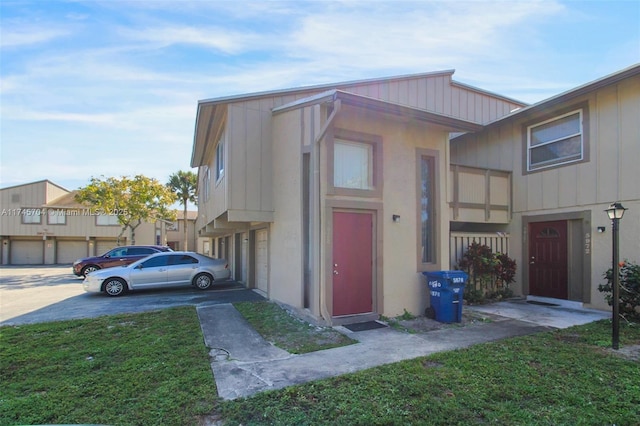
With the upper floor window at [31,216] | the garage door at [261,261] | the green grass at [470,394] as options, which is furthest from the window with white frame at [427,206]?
the upper floor window at [31,216]

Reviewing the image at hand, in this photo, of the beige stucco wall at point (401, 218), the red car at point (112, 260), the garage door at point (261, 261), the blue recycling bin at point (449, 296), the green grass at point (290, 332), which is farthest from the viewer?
the red car at point (112, 260)

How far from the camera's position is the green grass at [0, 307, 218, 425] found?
3.63m

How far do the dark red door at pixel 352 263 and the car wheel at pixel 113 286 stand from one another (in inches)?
320

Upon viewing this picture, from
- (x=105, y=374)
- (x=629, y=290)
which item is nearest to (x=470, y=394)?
(x=105, y=374)

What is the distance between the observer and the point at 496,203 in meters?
10.5

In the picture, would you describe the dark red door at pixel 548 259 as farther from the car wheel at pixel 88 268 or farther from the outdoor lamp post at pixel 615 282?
the car wheel at pixel 88 268

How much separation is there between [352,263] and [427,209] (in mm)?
2524

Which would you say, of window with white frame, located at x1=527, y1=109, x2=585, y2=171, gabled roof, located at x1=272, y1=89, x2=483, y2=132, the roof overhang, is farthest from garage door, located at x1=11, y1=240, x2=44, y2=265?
window with white frame, located at x1=527, y1=109, x2=585, y2=171

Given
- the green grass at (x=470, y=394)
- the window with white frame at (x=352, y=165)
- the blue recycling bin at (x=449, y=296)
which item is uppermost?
the window with white frame at (x=352, y=165)

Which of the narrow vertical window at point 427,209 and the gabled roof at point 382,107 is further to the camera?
the narrow vertical window at point 427,209

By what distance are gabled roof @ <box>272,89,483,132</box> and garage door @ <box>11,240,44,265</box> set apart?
3417cm

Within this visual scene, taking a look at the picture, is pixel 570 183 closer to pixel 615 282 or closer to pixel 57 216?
pixel 615 282

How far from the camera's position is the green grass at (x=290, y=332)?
5.86m

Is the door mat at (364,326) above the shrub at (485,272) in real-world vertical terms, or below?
below
